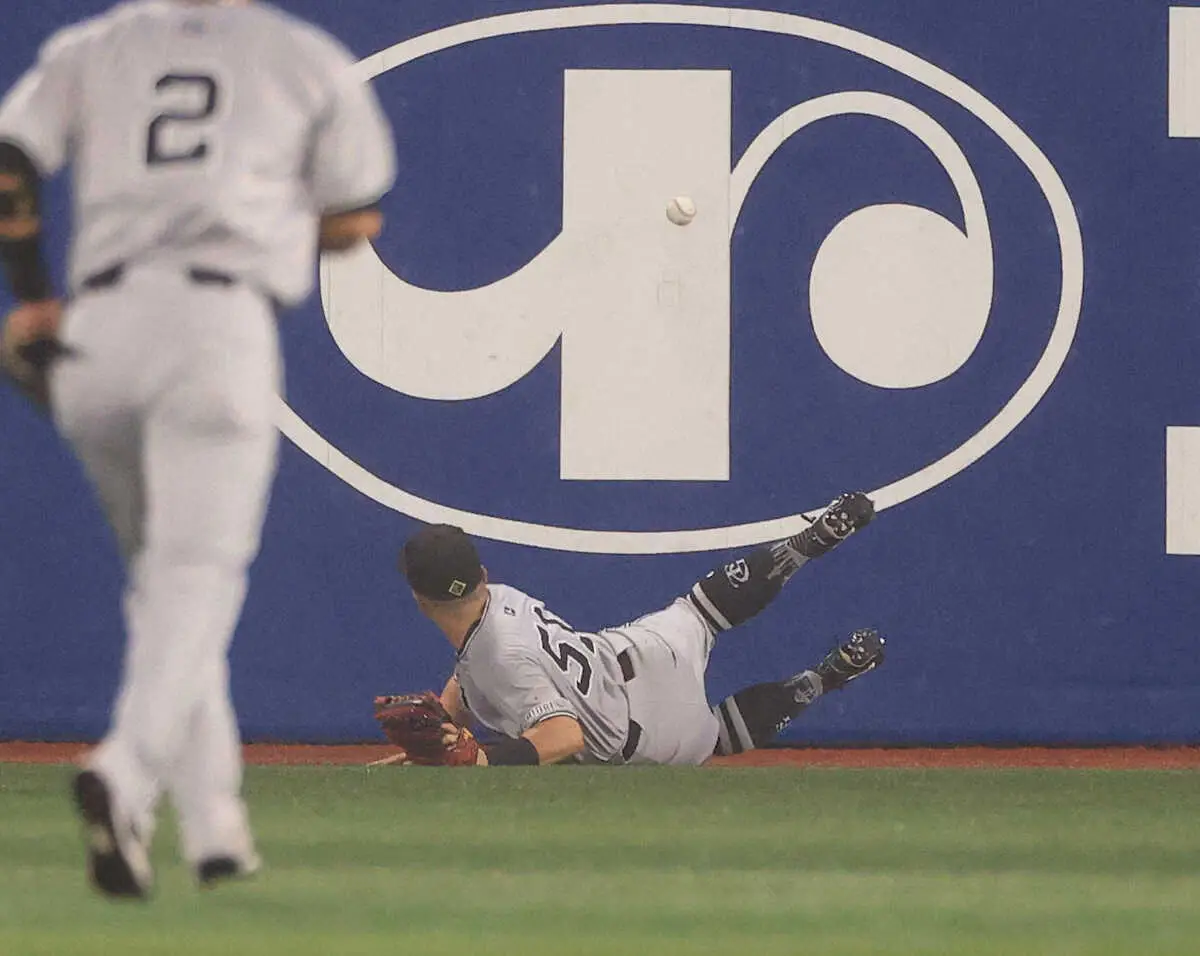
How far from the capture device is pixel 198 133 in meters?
3.90

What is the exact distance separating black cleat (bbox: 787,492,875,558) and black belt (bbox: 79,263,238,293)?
4699mm

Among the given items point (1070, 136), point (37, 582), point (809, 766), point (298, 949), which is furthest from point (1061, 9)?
point (298, 949)

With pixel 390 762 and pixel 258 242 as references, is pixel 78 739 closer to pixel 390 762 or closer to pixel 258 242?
pixel 390 762

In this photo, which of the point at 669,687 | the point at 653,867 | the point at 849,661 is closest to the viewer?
the point at 653,867

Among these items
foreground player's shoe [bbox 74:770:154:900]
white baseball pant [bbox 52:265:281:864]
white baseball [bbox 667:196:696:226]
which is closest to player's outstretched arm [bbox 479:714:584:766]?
white baseball [bbox 667:196:696:226]

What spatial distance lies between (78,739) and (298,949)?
5499 millimetres

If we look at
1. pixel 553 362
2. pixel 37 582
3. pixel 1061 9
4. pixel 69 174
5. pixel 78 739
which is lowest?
pixel 78 739

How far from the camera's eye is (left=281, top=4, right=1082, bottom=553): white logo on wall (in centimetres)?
882

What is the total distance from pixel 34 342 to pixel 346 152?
1.97 feet

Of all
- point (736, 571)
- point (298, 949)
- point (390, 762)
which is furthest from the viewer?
point (736, 571)

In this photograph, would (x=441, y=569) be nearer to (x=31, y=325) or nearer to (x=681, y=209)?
(x=681, y=209)

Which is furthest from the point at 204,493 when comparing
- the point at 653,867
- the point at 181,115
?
the point at 653,867

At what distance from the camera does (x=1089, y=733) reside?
8875 mm

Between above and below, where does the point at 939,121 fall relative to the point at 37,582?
above
